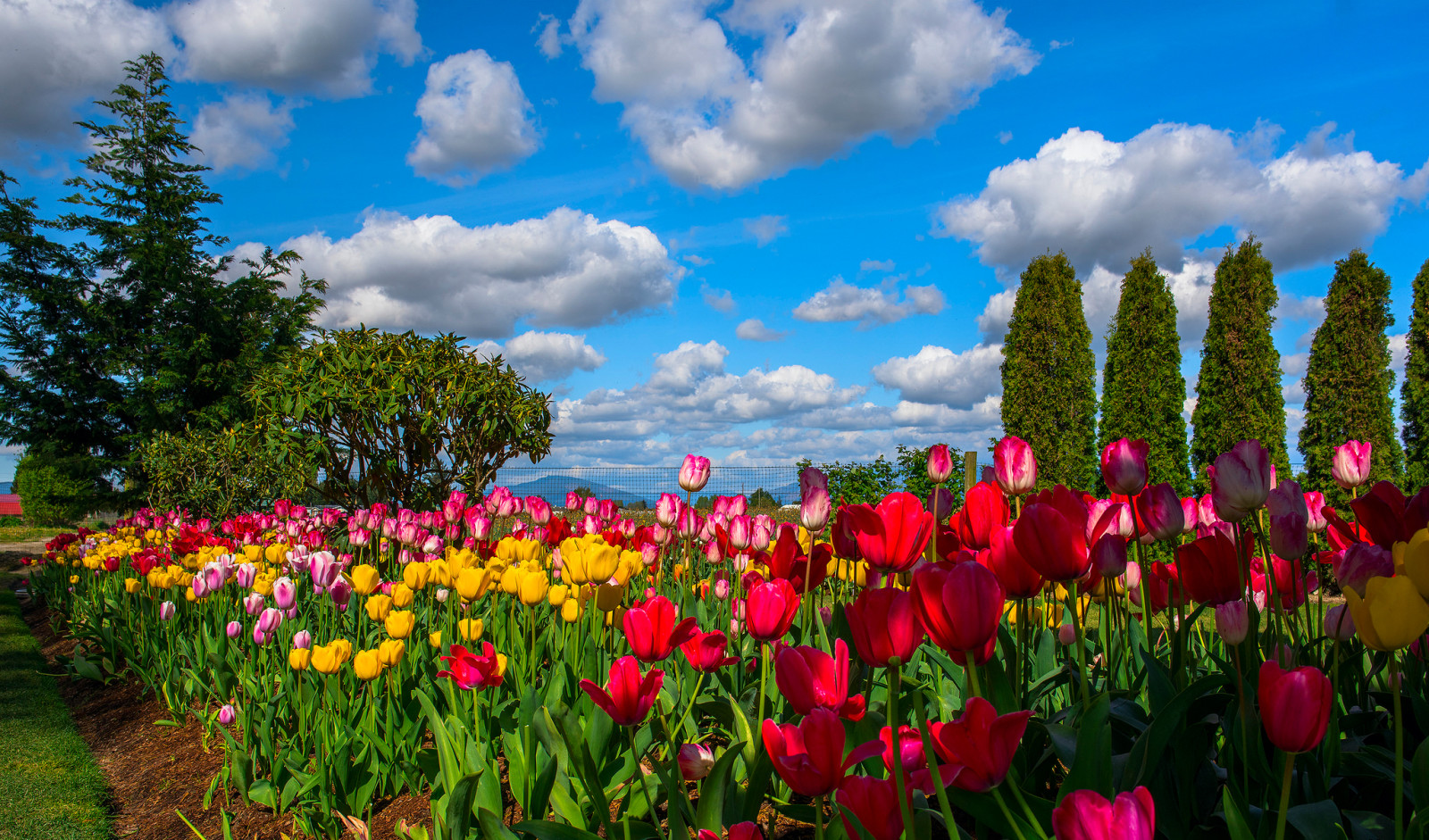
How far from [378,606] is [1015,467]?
2142 mm

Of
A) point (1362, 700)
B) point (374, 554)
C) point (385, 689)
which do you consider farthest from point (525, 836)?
point (374, 554)

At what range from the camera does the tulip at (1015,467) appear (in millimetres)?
1699

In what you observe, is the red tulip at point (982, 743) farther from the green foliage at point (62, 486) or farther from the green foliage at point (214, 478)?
the green foliage at point (62, 486)

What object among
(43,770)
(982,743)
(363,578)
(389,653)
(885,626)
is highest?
(885,626)

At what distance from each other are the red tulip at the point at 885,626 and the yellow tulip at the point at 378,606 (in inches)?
85.0

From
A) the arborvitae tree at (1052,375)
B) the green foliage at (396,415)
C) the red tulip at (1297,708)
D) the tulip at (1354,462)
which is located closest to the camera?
the red tulip at (1297,708)

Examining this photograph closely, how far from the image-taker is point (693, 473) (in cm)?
267

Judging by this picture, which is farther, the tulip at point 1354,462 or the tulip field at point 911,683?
the tulip at point 1354,462

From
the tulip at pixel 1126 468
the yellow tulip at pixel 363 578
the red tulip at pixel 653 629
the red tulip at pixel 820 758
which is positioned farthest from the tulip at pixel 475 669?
the tulip at pixel 1126 468

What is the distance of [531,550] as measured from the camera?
10.1 feet

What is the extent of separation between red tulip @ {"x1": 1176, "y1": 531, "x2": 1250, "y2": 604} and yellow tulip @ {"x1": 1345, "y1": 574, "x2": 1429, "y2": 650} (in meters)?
0.58

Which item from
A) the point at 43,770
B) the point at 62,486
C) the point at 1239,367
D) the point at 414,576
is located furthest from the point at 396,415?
the point at 62,486

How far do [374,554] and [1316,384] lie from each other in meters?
11.7

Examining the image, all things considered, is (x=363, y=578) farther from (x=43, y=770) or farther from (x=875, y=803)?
(x=875, y=803)
